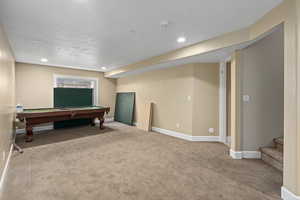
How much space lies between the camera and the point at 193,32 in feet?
8.30

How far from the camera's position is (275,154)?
7.71 ft

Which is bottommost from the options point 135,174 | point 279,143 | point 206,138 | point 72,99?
point 135,174

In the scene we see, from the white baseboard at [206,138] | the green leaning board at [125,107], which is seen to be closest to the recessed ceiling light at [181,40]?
the white baseboard at [206,138]

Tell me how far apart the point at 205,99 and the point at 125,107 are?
12.0 ft

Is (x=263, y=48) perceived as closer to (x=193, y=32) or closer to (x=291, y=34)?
(x=291, y=34)

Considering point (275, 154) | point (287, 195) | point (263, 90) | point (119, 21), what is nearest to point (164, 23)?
point (119, 21)

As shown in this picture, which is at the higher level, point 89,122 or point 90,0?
point 90,0

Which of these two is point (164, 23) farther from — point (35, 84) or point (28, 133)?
point (35, 84)

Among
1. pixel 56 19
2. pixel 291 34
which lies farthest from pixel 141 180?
pixel 56 19

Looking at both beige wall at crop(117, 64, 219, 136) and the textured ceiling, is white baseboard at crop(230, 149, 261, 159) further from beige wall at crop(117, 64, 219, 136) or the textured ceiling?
the textured ceiling

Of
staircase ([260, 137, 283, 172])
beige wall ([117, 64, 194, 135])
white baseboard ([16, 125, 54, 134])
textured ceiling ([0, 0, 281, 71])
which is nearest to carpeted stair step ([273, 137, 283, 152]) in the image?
staircase ([260, 137, 283, 172])

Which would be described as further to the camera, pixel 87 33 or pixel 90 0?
pixel 87 33

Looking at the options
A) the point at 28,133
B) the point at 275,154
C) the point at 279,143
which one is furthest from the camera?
the point at 28,133

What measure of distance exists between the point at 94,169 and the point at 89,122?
400cm
